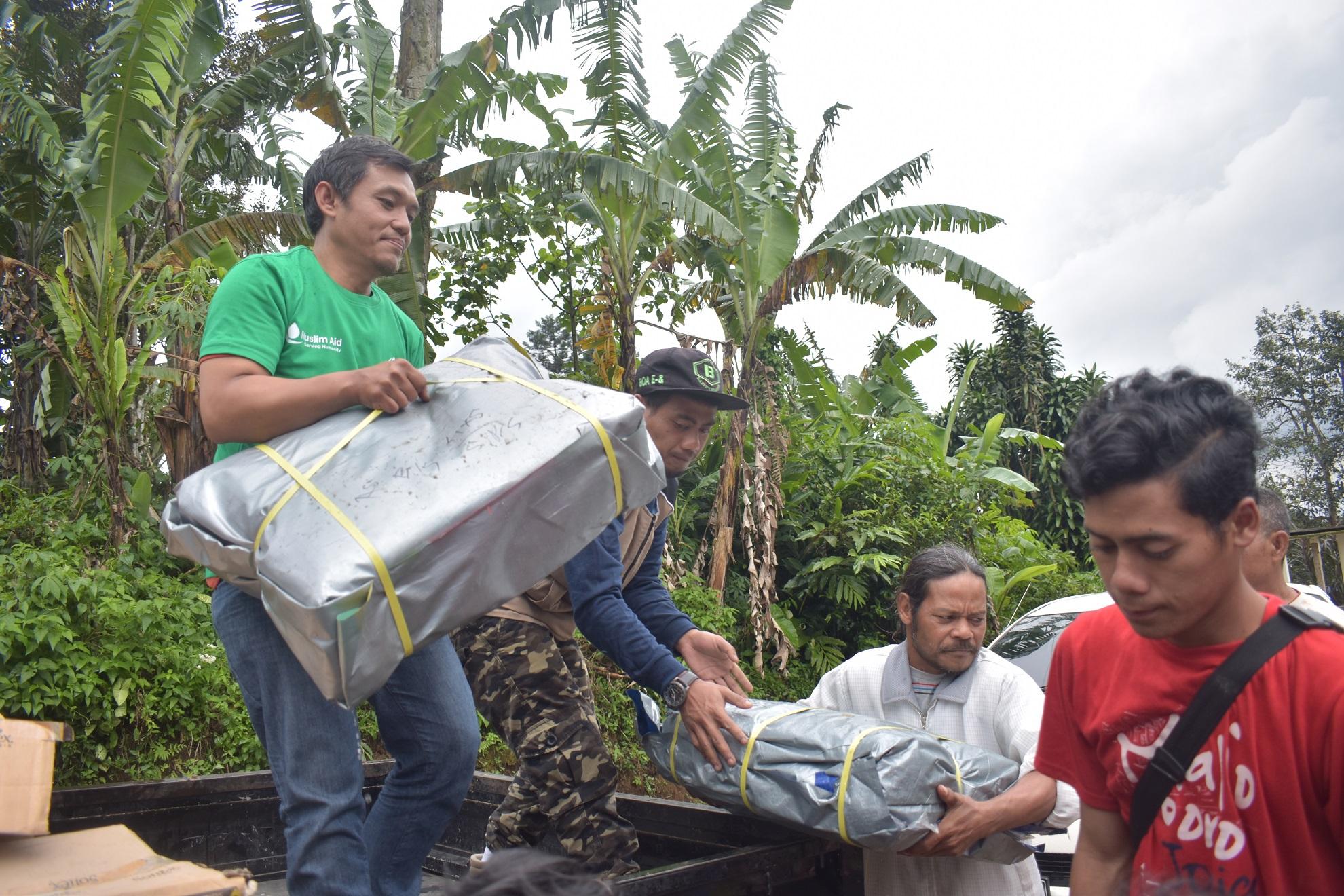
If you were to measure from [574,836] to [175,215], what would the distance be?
24.7 ft

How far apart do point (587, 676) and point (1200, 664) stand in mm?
1805

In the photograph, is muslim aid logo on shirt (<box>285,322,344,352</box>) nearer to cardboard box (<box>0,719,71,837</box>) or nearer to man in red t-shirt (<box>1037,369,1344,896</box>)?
cardboard box (<box>0,719,71,837</box>)

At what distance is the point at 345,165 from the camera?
2.28m

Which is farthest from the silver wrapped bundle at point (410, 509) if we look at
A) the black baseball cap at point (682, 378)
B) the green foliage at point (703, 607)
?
the green foliage at point (703, 607)

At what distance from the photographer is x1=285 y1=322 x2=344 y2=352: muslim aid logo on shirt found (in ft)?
7.05

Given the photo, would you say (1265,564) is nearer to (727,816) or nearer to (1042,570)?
(727,816)

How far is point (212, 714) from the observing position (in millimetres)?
5262

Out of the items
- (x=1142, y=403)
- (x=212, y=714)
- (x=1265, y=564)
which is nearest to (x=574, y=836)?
(x=1142, y=403)

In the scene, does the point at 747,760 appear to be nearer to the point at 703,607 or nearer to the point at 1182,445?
the point at 1182,445

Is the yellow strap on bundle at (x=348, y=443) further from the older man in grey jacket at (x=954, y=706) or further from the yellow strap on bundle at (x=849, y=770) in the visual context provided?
the older man in grey jacket at (x=954, y=706)

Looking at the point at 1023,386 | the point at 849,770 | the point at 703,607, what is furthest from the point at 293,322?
the point at 1023,386

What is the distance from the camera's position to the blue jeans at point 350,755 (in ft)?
6.26

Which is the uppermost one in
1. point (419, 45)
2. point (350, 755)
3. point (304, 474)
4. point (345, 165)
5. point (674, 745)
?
point (419, 45)

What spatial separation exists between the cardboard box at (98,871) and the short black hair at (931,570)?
2205 mm
